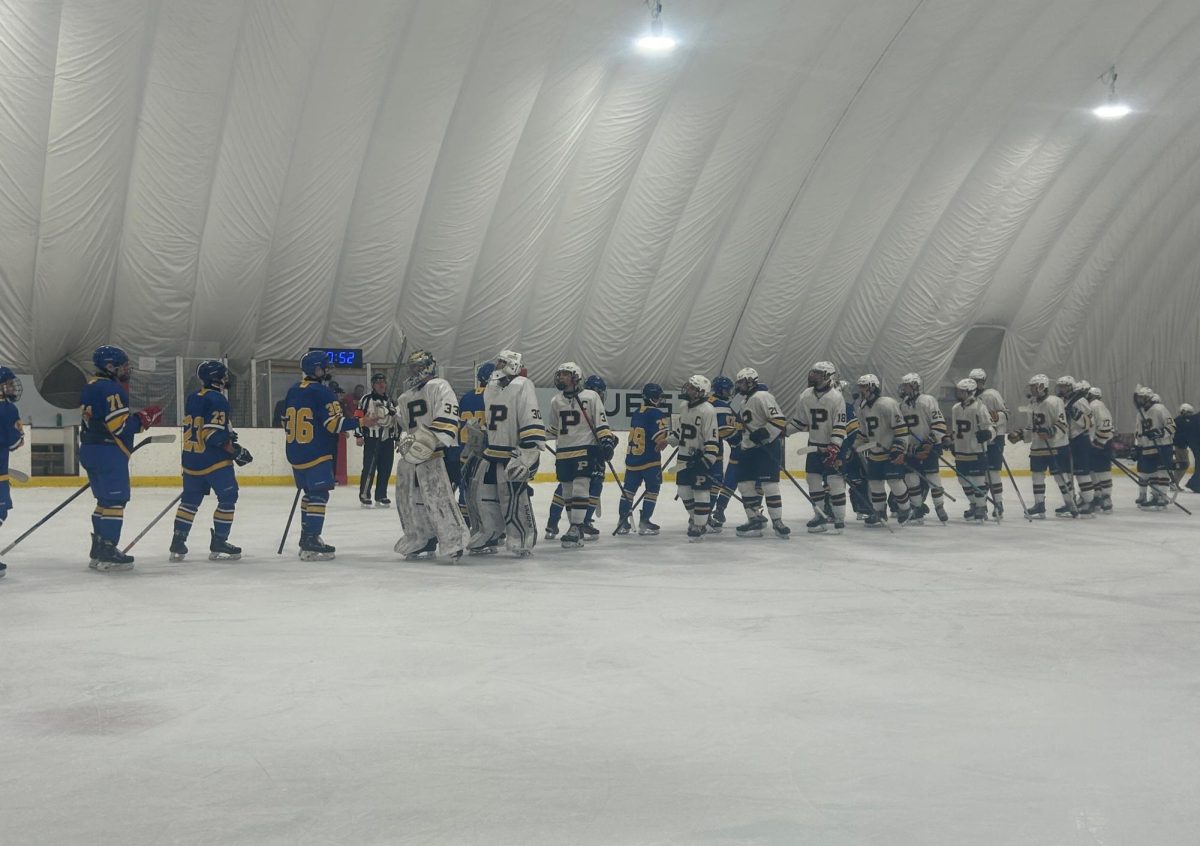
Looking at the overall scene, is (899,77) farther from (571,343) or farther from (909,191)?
(571,343)

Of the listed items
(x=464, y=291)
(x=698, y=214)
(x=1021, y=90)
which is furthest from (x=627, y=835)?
(x=1021, y=90)

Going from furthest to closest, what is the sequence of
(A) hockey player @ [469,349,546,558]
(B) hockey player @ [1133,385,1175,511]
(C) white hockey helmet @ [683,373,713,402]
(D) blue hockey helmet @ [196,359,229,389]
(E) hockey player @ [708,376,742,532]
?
(B) hockey player @ [1133,385,1175,511], (E) hockey player @ [708,376,742,532], (C) white hockey helmet @ [683,373,713,402], (A) hockey player @ [469,349,546,558], (D) blue hockey helmet @ [196,359,229,389]

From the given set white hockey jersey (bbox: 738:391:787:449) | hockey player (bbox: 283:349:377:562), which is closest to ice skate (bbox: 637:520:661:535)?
white hockey jersey (bbox: 738:391:787:449)

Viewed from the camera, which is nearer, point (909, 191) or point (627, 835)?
point (627, 835)

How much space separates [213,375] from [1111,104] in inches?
803

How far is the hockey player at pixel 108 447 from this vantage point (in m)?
8.96

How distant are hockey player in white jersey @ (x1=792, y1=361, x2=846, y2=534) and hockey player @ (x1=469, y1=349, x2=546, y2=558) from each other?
3807 millimetres

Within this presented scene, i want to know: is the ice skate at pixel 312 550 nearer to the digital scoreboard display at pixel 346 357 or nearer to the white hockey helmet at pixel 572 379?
the white hockey helmet at pixel 572 379

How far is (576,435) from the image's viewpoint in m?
11.5

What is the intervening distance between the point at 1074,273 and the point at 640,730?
93.3 ft

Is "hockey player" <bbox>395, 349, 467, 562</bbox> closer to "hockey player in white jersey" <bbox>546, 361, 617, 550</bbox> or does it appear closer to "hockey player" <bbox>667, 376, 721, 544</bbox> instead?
"hockey player in white jersey" <bbox>546, 361, 617, 550</bbox>

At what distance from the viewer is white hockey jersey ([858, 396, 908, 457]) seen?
43.8 feet

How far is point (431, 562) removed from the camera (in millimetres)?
9875

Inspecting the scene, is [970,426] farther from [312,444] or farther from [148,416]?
[148,416]
